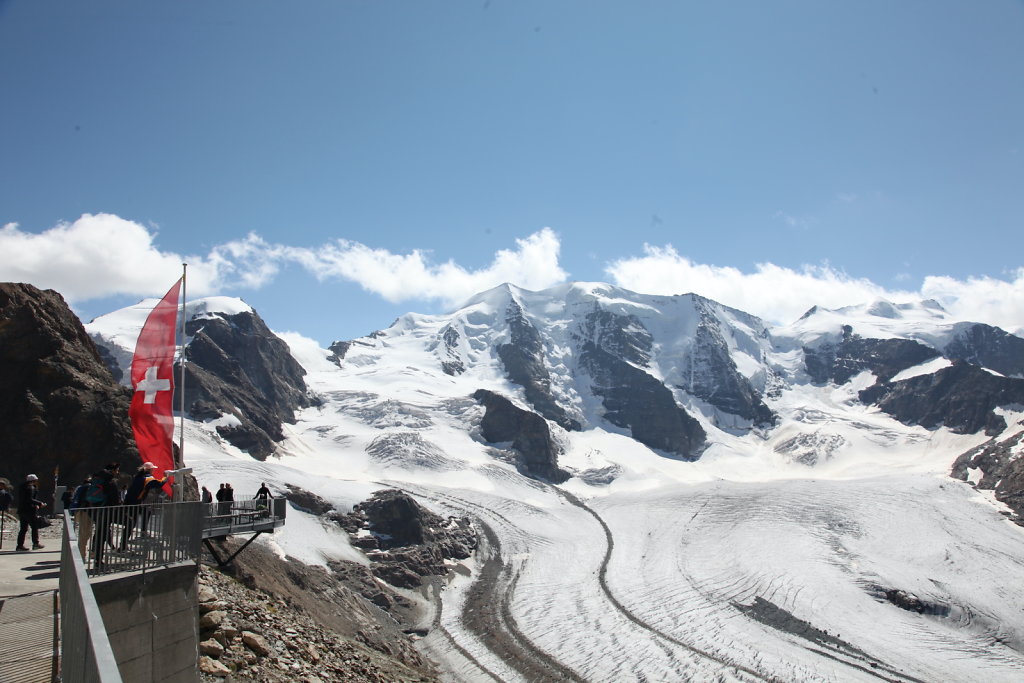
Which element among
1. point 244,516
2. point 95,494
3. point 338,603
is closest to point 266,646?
point 95,494

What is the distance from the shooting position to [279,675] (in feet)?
Result: 67.1

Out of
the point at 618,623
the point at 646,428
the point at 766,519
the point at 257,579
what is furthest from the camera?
the point at 646,428

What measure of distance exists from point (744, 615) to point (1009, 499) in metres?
65.0

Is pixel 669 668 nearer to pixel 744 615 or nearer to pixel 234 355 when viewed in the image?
pixel 744 615

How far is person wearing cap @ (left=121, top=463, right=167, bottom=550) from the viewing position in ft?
46.9

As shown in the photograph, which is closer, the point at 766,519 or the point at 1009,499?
the point at 766,519

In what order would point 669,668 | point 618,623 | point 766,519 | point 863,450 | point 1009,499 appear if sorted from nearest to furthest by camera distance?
point 669,668, point 618,623, point 766,519, point 1009,499, point 863,450

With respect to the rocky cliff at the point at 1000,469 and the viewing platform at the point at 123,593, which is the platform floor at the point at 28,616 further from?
the rocky cliff at the point at 1000,469

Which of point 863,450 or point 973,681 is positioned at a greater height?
point 863,450

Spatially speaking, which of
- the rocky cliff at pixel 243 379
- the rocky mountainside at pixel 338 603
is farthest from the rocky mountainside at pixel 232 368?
the rocky mountainside at pixel 338 603

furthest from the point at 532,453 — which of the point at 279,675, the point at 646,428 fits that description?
the point at 279,675

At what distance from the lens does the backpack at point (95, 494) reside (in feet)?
55.2

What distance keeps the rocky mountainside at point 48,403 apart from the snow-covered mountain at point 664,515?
19.2m

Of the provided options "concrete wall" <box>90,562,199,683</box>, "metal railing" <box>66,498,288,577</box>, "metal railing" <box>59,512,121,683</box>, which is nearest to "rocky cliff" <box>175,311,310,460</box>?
"metal railing" <box>66,498,288,577</box>
